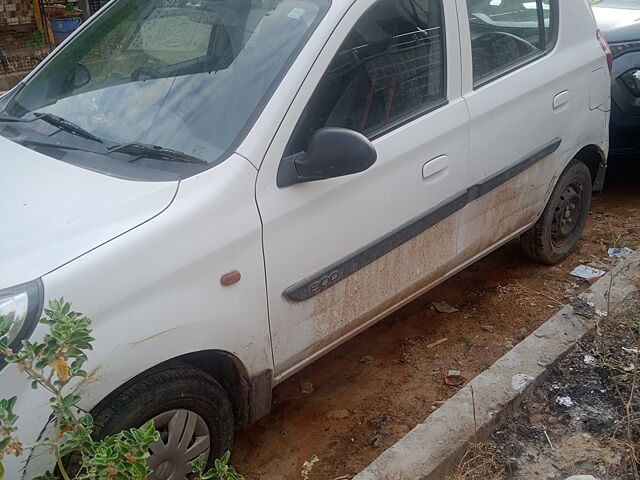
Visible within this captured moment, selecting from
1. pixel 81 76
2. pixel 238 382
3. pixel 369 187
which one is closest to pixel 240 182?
pixel 369 187

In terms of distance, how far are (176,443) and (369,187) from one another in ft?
3.91

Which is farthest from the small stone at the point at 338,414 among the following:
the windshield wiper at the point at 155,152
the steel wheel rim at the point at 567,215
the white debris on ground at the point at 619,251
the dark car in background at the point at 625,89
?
the dark car in background at the point at 625,89

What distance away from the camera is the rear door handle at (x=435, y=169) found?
3070mm

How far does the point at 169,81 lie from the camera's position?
280 centimetres

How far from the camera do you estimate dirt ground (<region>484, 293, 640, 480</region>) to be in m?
2.66

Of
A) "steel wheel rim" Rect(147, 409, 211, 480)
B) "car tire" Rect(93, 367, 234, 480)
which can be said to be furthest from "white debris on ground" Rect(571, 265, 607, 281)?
"steel wheel rim" Rect(147, 409, 211, 480)

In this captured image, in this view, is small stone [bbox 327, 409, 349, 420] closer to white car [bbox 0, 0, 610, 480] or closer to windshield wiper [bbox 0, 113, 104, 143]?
white car [bbox 0, 0, 610, 480]

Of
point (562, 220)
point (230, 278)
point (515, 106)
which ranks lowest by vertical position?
point (562, 220)

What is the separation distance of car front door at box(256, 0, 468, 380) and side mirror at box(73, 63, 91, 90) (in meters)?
1.05

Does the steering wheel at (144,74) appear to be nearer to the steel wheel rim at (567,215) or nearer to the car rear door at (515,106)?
the car rear door at (515,106)

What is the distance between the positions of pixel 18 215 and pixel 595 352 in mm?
2468

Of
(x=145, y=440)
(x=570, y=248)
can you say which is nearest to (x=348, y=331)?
(x=145, y=440)

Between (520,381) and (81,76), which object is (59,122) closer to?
(81,76)

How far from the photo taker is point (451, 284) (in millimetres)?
4352
